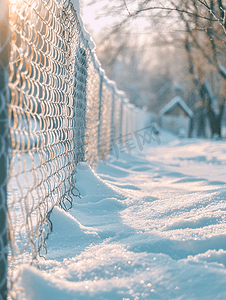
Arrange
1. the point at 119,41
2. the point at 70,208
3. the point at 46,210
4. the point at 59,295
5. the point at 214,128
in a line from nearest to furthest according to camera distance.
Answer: the point at 59,295, the point at 46,210, the point at 70,208, the point at 119,41, the point at 214,128

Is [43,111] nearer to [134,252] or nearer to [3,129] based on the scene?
[3,129]

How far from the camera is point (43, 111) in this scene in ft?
5.74

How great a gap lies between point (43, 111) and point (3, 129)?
66 centimetres

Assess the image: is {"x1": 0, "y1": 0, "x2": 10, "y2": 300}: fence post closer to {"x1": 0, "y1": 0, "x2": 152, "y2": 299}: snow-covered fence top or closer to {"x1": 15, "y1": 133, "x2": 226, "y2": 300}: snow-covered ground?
{"x1": 0, "y1": 0, "x2": 152, "y2": 299}: snow-covered fence top

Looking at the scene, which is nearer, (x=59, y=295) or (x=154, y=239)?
(x=59, y=295)

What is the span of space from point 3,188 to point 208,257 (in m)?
1.12

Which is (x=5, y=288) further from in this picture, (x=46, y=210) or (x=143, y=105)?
(x=143, y=105)

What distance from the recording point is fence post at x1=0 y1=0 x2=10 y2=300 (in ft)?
3.48

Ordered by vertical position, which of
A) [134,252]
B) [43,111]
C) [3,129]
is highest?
[43,111]

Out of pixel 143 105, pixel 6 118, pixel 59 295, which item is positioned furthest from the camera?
pixel 143 105

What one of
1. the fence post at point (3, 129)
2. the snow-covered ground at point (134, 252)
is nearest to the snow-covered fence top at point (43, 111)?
the fence post at point (3, 129)

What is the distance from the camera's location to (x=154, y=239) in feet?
5.82

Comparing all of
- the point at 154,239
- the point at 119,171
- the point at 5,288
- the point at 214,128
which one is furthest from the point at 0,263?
the point at 214,128

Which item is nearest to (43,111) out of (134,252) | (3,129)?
(3,129)
